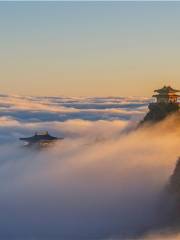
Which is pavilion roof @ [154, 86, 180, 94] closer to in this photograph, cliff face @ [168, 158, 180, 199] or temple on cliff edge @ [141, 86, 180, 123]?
temple on cliff edge @ [141, 86, 180, 123]

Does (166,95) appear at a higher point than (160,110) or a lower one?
higher

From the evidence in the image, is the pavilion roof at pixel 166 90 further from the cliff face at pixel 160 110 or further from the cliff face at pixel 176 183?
the cliff face at pixel 176 183

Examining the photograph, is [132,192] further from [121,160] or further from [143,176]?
[121,160]

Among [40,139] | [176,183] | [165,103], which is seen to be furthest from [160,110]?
[40,139]

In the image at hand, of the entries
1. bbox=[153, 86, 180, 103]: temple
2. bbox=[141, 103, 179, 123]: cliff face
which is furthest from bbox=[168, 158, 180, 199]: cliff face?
bbox=[153, 86, 180, 103]: temple

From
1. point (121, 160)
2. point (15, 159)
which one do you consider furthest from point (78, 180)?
point (15, 159)

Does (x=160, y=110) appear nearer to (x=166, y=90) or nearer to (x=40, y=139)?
(x=166, y=90)
